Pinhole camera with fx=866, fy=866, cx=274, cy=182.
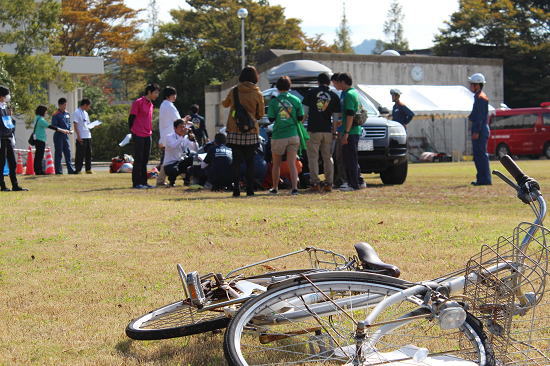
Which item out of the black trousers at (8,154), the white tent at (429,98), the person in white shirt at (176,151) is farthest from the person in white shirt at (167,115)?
the white tent at (429,98)

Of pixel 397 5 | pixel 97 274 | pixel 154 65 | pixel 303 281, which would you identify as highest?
pixel 397 5

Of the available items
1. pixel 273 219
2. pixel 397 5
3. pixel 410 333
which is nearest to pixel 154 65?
pixel 397 5

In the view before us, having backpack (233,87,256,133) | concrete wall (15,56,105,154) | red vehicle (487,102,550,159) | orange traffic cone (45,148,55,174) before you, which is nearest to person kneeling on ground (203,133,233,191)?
→ backpack (233,87,256,133)

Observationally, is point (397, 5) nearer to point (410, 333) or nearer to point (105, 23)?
point (105, 23)

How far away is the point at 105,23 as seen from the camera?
5494 cm

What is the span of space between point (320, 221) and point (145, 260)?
2.57 metres

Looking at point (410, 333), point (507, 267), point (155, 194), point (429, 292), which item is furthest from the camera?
point (155, 194)

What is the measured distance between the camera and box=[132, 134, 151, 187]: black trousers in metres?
15.8

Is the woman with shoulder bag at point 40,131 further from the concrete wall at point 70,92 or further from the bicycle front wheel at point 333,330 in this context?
the bicycle front wheel at point 333,330

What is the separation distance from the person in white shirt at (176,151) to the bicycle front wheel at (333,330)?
12559 mm

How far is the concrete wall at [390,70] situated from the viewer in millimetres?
39312

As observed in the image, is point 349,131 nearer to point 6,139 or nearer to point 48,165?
point 6,139

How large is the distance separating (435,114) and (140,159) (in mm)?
23445

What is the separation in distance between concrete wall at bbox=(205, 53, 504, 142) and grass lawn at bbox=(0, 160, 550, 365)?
26602 mm
